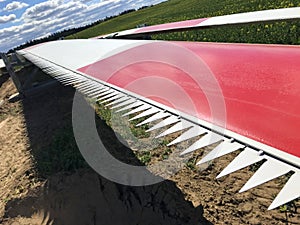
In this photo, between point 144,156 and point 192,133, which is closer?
point 192,133

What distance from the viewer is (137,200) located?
4.34 m

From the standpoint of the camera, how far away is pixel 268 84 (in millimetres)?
2020

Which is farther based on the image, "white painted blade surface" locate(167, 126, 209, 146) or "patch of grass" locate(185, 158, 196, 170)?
"patch of grass" locate(185, 158, 196, 170)

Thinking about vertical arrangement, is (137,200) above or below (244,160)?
below

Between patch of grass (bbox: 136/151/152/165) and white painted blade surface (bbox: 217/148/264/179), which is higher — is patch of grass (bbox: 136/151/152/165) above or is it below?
below

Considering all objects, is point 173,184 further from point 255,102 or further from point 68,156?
point 255,102

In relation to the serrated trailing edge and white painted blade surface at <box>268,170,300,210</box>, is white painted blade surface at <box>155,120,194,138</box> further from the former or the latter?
white painted blade surface at <box>268,170,300,210</box>

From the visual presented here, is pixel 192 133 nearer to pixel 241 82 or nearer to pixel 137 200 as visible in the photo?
pixel 241 82

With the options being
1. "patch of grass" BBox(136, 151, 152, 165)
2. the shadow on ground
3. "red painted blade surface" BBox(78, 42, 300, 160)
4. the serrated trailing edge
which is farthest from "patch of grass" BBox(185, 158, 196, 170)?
the serrated trailing edge

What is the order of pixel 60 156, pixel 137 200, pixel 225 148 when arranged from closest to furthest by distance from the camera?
pixel 225 148 → pixel 137 200 → pixel 60 156

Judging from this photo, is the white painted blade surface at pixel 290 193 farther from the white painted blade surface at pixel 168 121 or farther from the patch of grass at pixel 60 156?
the patch of grass at pixel 60 156

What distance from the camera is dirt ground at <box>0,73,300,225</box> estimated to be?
3770 mm

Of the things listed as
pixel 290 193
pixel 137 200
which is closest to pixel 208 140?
pixel 290 193

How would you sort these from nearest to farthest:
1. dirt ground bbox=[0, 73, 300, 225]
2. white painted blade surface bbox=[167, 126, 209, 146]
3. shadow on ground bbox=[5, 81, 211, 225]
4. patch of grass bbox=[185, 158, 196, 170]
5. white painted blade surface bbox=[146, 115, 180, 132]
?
white painted blade surface bbox=[167, 126, 209, 146] < white painted blade surface bbox=[146, 115, 180, 132] < dirt ground bbox=[0, 73, 300, 225] < shadow on ground bbox=[5, 81, 211, 225] < patch of grass bbox=[185, 158, 196, 170]
